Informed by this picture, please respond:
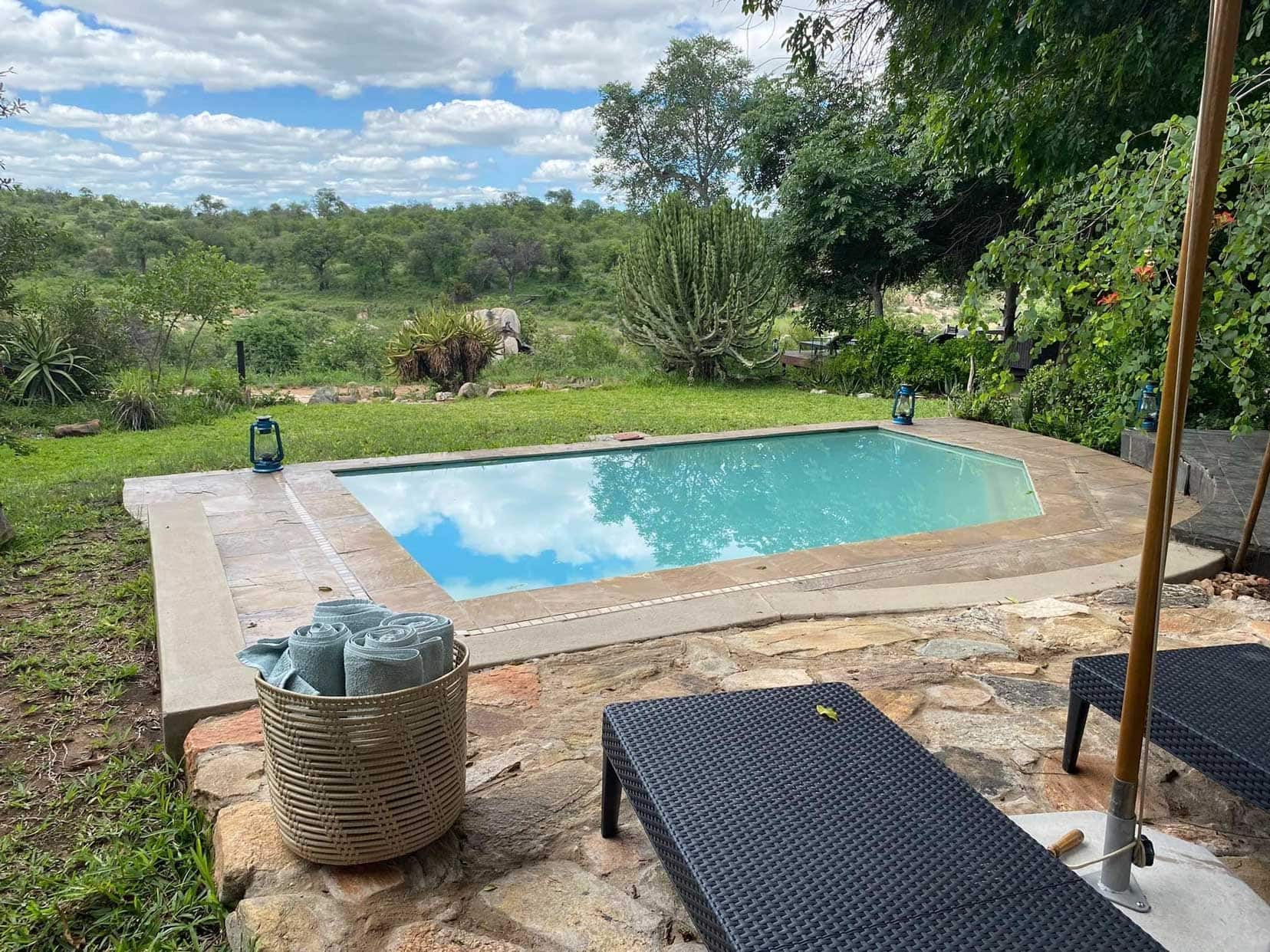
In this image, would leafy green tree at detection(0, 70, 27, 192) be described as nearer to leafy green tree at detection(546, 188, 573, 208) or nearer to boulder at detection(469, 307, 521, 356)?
boulder at detection(469, 307, 521, 356)

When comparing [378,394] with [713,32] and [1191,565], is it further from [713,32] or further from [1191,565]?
[713,32]

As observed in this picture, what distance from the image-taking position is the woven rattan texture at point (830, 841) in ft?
4.04

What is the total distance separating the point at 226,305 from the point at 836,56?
7.91 m

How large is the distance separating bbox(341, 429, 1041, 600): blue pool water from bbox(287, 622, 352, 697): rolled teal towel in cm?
296

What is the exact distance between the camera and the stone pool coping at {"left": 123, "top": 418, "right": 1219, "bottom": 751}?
3.06 meters

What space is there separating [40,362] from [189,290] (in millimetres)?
1818

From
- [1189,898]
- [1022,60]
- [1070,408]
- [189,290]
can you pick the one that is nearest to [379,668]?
[1189,898]

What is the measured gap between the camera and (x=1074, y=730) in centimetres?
216

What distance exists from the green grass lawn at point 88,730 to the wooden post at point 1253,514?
3885 mm

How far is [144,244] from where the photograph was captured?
24328mm

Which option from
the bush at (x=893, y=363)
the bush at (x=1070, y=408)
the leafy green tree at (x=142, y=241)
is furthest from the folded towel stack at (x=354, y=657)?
the leafy green tree at (x=142, y=241)

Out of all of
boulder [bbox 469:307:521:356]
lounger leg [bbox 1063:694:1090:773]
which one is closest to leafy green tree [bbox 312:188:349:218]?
boulder [bbox 469:307:521:356]

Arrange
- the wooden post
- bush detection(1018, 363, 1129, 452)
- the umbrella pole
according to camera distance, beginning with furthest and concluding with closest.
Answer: bush detection(1018, 363, 1129, 452) < the wooden post < the umbrella pole

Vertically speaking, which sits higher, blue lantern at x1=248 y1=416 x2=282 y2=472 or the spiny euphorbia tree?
the spiny euphorbia tree
